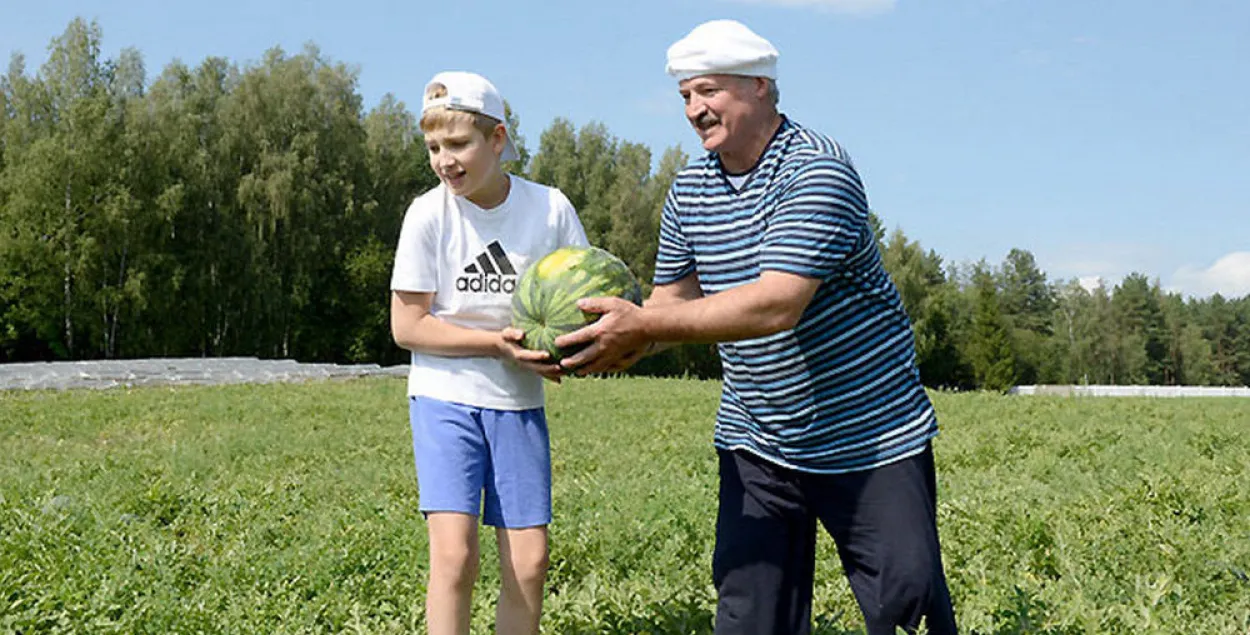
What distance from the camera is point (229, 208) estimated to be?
49.5m

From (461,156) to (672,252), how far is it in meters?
0.86

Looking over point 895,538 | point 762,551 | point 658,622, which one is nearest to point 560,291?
point 762,551

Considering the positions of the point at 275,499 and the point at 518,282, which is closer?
the point at 518,282

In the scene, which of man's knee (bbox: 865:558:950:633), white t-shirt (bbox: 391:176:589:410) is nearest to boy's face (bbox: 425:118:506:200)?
white t-shirt (bbox: 391:176:589:410)

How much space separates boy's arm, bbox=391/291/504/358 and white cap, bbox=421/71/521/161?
25.5 inches

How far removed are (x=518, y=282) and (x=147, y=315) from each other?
46098mm

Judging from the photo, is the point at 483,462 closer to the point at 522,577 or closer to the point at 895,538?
the point at 522,577

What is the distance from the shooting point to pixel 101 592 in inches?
220

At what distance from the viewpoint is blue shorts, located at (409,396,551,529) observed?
4.11 meters

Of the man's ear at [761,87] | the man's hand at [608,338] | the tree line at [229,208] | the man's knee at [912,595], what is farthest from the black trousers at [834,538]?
the tree line at [229,208]

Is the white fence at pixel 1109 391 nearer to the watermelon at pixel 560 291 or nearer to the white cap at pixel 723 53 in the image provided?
the watermelon at pixel 560 291

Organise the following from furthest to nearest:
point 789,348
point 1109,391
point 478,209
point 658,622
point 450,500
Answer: point 1109,391 → point 658,622 → point 478,209 → point 450,500 → point 789,348

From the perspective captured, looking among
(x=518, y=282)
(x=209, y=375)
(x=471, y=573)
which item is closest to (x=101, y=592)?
(x=471, y=573)

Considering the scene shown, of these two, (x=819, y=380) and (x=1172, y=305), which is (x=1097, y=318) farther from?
(x=819, y=380)
